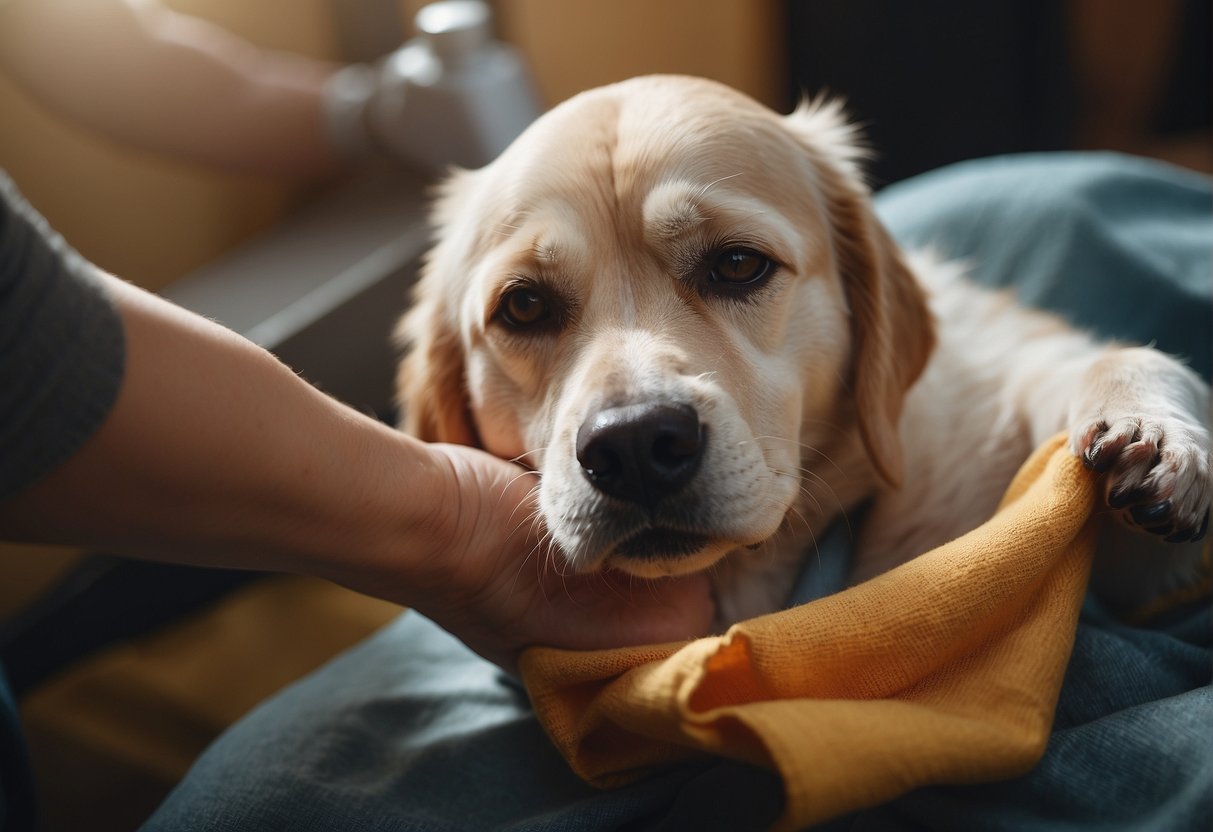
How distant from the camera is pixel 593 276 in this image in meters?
1.62

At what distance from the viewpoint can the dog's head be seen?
1354mm

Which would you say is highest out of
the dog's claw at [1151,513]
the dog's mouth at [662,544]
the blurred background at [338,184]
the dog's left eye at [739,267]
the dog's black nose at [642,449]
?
the dog's left eye at [739,267]

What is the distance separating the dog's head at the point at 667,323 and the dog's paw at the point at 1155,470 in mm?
394

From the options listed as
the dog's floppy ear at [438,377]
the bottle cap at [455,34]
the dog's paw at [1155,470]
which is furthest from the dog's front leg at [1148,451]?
the bottle cap at [455,34]

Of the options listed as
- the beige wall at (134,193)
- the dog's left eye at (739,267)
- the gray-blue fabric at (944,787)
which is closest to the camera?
the gray-blue fabric at (944,787)

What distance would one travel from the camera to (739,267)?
5.34 feet

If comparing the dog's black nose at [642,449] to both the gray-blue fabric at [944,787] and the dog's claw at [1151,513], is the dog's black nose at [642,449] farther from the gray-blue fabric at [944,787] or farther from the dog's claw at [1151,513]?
the dog's claw at [1151,513]

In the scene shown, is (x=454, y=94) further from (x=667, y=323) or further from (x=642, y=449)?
(x=642, y=449)

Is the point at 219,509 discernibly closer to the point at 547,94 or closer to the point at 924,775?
the point at 924,775

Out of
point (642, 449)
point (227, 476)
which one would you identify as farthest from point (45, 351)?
point (642, 449)

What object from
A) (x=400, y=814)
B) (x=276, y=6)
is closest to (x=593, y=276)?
(x=400, y=814)

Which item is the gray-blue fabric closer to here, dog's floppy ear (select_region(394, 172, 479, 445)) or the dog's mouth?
the dog's mouth

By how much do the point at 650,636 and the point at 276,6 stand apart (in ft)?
11.7

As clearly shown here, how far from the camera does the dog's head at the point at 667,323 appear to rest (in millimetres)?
1354
